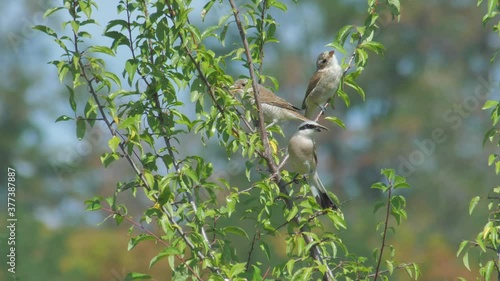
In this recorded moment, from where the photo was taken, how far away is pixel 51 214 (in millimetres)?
25594

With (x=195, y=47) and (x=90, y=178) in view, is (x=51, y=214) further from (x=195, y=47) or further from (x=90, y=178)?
(x=195, y=47)

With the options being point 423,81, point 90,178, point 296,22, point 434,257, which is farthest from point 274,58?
point 434,257

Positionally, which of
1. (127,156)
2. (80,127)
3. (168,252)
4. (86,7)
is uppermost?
(86,7)

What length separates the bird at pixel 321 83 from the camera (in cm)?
587

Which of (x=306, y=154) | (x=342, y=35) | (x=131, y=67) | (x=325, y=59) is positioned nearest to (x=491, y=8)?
(x=342, y=35)

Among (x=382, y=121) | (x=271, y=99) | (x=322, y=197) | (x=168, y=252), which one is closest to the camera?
(x=168, y=252)

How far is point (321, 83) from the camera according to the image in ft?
20.1

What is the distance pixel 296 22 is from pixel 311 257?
91.0 feet

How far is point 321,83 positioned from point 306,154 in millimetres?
915

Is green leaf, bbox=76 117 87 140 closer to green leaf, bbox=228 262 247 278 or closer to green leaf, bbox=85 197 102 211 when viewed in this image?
green leaf, bbox=85 197 102 211

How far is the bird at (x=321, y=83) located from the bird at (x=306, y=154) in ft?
0.59

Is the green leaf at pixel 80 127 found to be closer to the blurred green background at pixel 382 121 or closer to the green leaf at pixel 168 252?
the green leaf at pixel 168 252

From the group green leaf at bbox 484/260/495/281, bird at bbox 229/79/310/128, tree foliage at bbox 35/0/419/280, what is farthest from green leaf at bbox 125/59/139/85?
bird at bbox 229/79/310/128

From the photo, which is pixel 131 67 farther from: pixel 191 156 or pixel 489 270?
pixel 489 270
